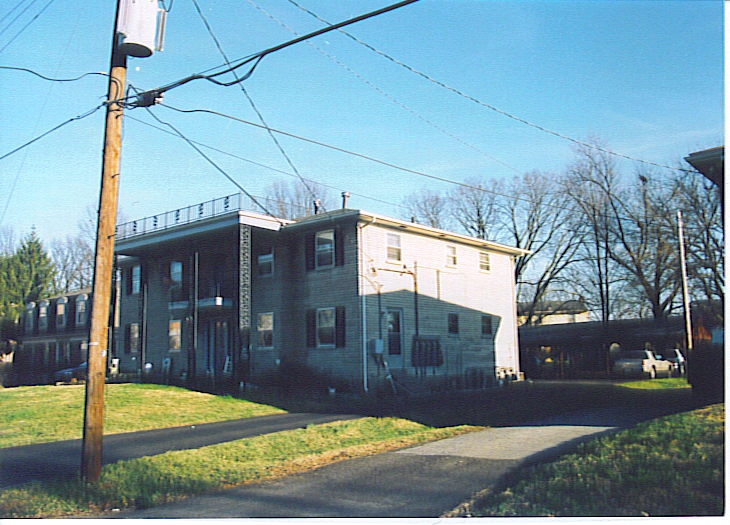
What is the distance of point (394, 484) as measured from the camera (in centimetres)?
772

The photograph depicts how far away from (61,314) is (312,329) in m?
11.3

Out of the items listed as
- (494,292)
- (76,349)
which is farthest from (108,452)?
(76,349)

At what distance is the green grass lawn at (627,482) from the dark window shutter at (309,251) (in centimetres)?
1212

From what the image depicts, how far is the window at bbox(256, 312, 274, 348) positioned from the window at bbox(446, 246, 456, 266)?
5.80 metres

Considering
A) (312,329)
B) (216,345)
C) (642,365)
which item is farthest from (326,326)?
(642,365)

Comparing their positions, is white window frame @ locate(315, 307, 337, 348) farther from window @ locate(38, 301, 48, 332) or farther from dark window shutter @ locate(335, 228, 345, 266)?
window @ locate(38, 301, 48, 332)

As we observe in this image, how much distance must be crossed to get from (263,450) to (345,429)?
2.33 metres

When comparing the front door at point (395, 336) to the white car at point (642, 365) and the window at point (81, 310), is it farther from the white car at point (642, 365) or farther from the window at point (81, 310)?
the window at point (81, 310)

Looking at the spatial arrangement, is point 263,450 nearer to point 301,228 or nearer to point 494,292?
point 301,228

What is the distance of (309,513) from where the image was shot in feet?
21.7

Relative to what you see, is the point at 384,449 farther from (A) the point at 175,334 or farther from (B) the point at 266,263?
(A) the point at 175,334

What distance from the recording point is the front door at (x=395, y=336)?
62.2 feet

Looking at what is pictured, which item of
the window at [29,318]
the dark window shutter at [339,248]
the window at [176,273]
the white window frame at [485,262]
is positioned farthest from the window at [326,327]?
the window at [29,318]

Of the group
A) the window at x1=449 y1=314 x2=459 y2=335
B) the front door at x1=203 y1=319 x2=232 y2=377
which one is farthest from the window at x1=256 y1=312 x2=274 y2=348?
the window at x1=449 y1=314 x2=459 y2=335
